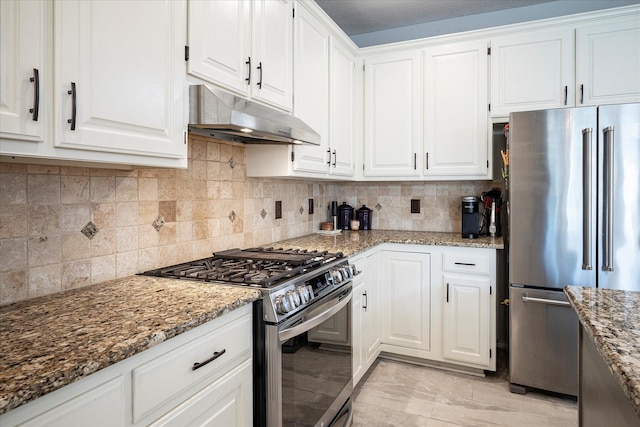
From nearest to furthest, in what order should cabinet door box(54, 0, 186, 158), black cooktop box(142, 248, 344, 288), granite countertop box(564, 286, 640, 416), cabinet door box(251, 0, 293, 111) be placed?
granite countertop box(564, 286, 640, 416), cabinet door box(54, 0, 186, 158), black cooktop box(142, 248, 344, 288), cabinet door box(251, 0, 293, 111)

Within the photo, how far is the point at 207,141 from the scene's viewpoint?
203 cm

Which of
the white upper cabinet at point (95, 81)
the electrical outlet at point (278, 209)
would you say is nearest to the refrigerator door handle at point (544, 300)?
the electrical outlet at point (278, 209)

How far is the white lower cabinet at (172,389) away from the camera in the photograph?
80cm

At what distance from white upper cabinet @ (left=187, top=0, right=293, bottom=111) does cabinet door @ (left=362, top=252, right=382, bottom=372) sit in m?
1.24

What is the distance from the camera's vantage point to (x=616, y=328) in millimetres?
982

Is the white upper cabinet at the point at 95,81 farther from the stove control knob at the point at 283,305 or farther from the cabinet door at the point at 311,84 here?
the cabinet door at the point at 311,84

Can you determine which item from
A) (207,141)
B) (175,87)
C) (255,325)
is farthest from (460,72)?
(255,325)

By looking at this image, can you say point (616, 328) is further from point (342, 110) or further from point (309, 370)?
point (342, 110)

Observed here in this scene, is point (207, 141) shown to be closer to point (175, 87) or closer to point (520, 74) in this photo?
point (175, 87)

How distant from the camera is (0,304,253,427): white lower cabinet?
80cm

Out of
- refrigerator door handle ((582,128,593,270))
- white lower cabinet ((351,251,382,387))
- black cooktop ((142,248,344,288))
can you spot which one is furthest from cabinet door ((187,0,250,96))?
refrigerator door handle ((582,128,593,270))

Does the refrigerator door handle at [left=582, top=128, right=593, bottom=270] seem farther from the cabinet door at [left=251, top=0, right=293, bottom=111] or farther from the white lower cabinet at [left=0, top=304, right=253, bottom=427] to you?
the white lower cabinet at [left=0, top=304, right=253, bottom=427]

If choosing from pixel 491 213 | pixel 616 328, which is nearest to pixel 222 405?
pixel 616 328

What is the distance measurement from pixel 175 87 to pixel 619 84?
109 inches
